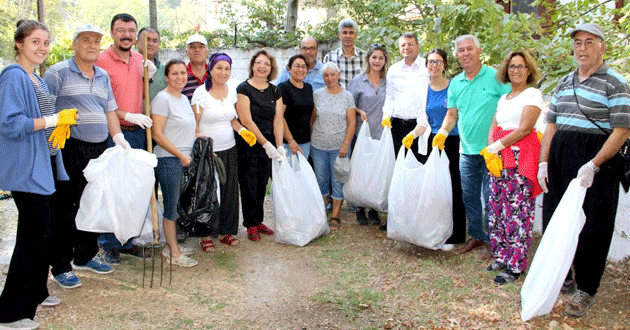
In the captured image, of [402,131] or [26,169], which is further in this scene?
[402,131]

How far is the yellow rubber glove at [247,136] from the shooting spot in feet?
13.9

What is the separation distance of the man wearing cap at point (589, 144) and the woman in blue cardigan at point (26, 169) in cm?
297

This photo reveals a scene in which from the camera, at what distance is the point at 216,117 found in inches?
163

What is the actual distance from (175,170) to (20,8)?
74.1 feet

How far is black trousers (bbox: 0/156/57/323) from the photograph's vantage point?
2.84 m

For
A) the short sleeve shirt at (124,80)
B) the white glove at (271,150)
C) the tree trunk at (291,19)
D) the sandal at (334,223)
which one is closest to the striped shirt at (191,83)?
the short sleeve shirt at (124,80)

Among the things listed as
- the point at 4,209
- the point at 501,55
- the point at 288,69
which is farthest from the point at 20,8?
the point at 501,55

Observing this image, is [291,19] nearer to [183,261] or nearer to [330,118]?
[330,118]

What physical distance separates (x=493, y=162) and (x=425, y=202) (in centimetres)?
68

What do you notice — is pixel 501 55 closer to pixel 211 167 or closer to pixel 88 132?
pixel 211 167

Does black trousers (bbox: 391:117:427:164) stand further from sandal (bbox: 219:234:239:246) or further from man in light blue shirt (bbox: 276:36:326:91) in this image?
sandal (bbox: 219:234:239:246)

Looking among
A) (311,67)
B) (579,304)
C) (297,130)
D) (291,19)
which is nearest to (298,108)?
(297,130)

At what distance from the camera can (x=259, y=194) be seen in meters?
4.62

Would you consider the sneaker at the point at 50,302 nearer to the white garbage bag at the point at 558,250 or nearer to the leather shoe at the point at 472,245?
the white garbage bag at the point at 558,250
